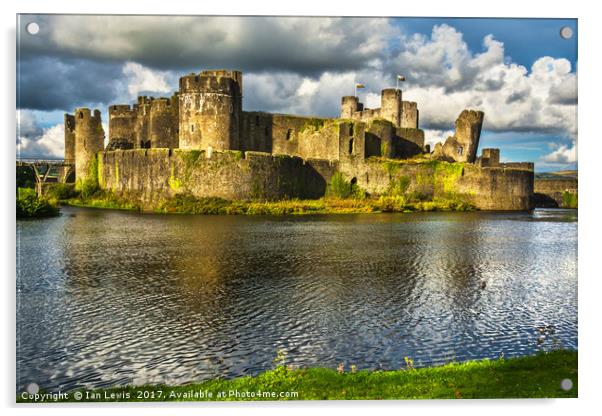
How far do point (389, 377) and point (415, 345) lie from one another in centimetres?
130

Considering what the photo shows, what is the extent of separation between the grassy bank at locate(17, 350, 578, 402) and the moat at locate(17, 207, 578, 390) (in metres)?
0.29

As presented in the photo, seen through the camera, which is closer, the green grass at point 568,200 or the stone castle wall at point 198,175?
the stone castle wall at point 198,175

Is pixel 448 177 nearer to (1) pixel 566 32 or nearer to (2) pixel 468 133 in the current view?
(2) pixel 468 133

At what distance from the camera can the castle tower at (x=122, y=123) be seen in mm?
42656

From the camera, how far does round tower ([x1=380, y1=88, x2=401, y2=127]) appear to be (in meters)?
49.1

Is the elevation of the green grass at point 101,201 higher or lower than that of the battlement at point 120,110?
lower

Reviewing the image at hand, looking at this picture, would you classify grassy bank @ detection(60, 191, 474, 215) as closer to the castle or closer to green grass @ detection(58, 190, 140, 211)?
green grass @ detection(58, 190, 140, 211)

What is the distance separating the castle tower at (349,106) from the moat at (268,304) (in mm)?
34184

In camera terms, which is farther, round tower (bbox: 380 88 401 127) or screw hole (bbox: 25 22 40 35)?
round tower (bbox: 380 88 401 127)

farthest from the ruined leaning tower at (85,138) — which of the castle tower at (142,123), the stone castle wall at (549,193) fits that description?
the stone castle wall at (549,193)

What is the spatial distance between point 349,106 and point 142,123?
751 inches

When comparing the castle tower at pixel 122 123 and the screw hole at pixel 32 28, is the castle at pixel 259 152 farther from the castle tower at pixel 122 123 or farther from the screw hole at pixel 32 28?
the screw hole at pixel 32 28

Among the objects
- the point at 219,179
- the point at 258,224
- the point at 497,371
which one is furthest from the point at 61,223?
the point at 497,371

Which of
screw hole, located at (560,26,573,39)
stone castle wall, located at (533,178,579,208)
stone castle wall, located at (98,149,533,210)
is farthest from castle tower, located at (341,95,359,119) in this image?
screw hole, located at (560,26,573,39)
